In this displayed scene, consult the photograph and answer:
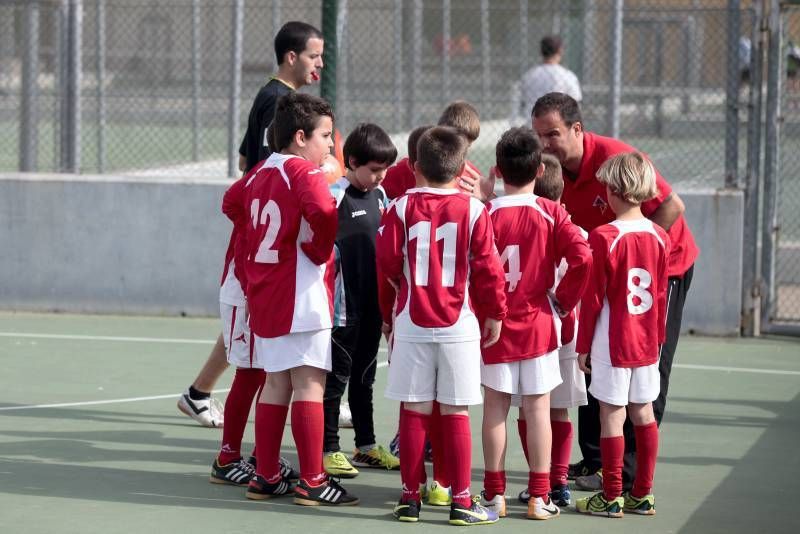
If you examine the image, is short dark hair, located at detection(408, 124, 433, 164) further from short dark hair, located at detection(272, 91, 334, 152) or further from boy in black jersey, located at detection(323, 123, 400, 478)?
short dark hair, located at detection(272, 91, 334, 152)

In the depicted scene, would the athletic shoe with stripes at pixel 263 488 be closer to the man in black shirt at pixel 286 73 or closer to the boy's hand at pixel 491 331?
the boy's hand at pixel 491 331

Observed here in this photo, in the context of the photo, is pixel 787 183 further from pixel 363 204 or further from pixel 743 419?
pixel 363 204

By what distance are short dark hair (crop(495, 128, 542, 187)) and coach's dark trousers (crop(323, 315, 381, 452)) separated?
4.02 ft

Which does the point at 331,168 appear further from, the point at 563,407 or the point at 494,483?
the point at 494,483

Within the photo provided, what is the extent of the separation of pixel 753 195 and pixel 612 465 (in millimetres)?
5135

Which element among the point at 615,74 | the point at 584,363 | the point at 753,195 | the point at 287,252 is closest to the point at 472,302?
the point at 584,363

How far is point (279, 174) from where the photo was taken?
18.9ft

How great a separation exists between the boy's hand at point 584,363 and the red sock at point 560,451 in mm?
320

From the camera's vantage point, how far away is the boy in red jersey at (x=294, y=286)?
18.8 ft

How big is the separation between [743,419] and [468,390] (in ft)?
8.92

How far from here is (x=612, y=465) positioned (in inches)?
226

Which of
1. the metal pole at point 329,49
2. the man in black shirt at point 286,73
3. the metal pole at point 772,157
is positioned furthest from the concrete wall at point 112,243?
the metal pole at point 772,157

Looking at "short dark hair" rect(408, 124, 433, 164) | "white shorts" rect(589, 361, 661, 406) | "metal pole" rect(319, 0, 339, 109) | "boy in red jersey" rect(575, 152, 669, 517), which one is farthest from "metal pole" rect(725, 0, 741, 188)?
"white shorts" rect(589, 361, 661, 406)

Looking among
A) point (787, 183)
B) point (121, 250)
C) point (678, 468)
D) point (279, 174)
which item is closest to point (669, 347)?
point (678, 468)
